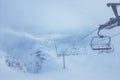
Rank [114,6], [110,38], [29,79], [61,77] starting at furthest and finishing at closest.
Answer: [29,79] < [61,77] < [110,38] < [114,6]

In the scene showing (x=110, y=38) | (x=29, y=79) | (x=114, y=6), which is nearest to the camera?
(x=114, y=6)

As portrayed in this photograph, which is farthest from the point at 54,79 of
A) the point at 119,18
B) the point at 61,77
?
the point at 119,18

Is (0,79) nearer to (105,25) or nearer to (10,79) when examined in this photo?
(10,79)

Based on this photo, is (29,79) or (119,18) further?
(29,79)

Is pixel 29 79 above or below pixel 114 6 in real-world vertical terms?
below

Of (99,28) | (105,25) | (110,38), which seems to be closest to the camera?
(105,25)

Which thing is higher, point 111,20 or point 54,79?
point 111,20

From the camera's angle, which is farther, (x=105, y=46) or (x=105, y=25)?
(x=105, y=46)

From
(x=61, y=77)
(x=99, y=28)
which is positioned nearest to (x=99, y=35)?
(x=99, y=28)

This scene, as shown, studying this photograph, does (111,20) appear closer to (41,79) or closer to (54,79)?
(54,79)
